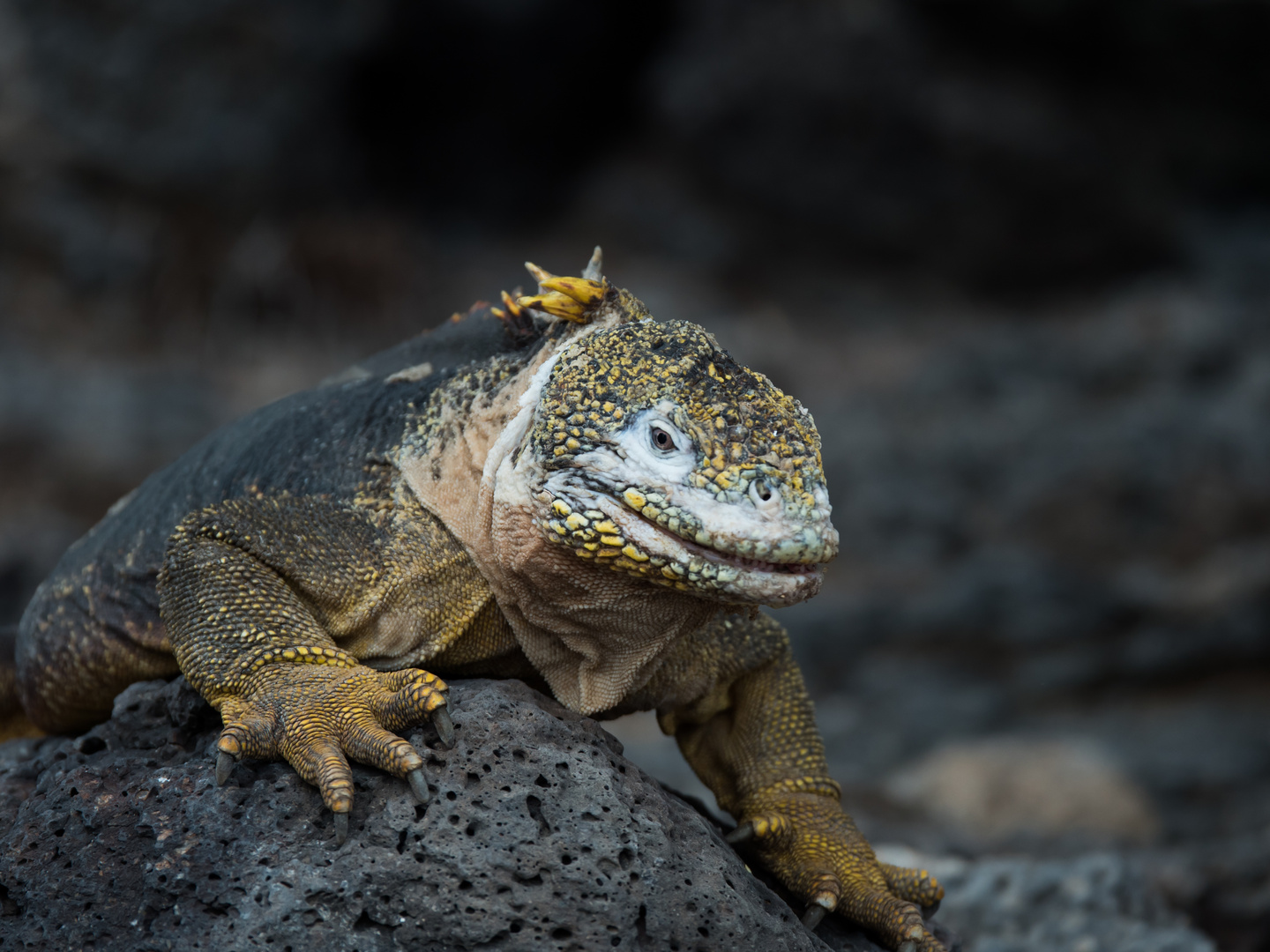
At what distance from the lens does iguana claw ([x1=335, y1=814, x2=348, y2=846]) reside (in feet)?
10.3

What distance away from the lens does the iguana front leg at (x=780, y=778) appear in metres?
4.13

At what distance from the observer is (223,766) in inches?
130

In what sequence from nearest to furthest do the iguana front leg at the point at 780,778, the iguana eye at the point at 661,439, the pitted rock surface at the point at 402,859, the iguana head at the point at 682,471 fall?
the pitted rock surface at the point at 402,859 < the iguana head at the point at 682,471 < the iguana eye at the point at 661,439 < the iguana front leg at the point at 780,778

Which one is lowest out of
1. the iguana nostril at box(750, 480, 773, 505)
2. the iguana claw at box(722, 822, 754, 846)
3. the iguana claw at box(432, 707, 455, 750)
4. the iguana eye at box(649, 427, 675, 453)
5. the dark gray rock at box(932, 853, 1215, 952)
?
the iguana claw at box(432, 707, 455, 750)

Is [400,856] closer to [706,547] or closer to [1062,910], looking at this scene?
[706,547]

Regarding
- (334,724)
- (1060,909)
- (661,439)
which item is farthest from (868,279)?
A: (334,724)

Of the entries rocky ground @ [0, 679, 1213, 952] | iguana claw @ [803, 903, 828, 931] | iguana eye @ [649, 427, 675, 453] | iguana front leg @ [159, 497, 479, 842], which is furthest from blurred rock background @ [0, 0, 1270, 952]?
iguana eye @ [649, 427, 675, 453]

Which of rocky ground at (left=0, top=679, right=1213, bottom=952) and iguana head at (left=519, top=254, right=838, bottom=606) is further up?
iguana head at (left=519, top=254, right=838, bottom=606)

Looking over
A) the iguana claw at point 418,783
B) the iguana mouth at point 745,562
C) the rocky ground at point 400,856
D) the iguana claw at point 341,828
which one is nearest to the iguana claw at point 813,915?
the rocky ground at point 400,856

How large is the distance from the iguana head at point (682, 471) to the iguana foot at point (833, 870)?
4.58ft

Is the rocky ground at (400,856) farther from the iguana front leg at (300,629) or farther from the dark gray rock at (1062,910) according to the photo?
the dark gray rock at (1062,910)

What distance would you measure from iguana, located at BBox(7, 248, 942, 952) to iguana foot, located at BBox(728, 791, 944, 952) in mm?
12

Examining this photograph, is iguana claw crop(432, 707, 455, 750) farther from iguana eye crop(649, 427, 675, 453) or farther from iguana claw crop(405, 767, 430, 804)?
iguana eye crop(649, 427, 675, 453)

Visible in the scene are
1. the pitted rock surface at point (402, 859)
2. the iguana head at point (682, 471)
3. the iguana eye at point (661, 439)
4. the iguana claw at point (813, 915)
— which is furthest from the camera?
the iguana claw at point (813, 915)
